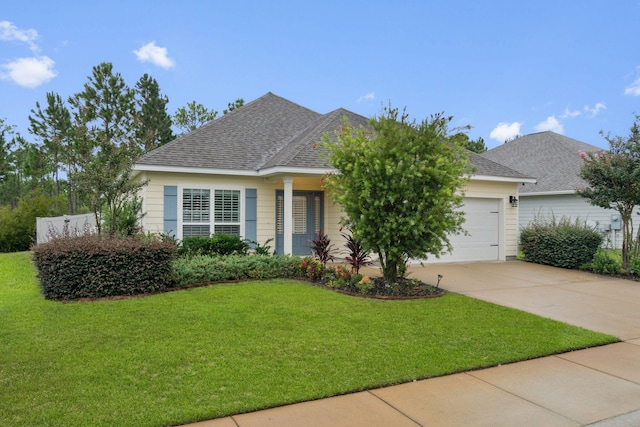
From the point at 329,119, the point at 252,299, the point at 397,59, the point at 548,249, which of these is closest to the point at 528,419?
the point at 252,299

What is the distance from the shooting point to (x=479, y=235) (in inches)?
527

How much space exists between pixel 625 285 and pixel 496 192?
466 centimetres

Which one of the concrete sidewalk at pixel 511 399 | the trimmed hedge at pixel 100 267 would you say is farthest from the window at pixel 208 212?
the concrete sidewalk at pixel 511 399

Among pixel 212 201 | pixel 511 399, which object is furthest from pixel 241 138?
pixel 511 399

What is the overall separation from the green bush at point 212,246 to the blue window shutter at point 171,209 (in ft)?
2.73

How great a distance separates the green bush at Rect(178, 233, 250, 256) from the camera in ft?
33.8

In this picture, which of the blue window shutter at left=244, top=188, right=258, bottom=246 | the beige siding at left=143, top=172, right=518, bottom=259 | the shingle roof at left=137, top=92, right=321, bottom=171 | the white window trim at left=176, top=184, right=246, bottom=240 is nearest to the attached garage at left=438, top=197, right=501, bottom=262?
the beige siding at left=143, top=172, right=518, bottom=259

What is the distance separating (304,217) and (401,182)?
6055 mm

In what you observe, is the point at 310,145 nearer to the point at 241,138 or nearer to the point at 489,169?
the point at 241,138

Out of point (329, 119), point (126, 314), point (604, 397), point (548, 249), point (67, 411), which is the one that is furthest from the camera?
point (329, 119)

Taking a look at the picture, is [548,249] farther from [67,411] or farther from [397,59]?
[67,411]

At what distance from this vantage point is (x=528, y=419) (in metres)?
3.36

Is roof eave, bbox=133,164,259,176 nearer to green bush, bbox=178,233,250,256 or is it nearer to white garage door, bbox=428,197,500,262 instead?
green bush, bbox=178,233,250,256

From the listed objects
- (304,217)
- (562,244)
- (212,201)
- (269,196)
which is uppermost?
(269,196)
